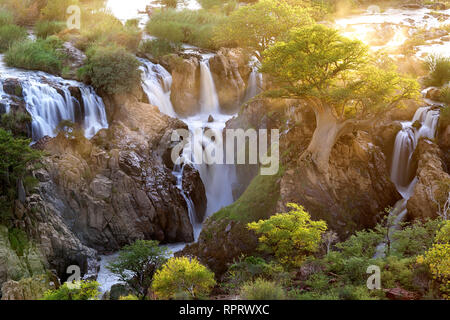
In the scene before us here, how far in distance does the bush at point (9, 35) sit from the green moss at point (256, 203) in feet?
73.9

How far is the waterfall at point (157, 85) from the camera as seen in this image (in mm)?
32062

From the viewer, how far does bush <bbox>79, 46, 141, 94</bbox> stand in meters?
29.0

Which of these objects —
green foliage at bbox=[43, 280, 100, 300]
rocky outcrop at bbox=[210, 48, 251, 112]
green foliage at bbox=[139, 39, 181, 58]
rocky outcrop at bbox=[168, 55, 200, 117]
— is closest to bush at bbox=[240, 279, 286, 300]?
green foliage at bbox=[43, 280, 100, 300]

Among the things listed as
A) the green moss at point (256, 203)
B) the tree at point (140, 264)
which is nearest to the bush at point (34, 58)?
the green moss at point (256, 203)

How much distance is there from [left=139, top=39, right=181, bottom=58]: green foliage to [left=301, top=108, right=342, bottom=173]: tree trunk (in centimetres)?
1749

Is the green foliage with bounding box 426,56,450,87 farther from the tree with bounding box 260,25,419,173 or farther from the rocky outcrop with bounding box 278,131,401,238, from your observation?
the tree with bounding box 260,25,419,173

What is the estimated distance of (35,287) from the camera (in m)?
15.6

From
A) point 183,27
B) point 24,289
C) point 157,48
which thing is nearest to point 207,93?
point 157,48

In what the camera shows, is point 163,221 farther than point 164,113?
No

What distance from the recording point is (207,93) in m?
35.4

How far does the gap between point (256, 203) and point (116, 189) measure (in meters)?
8.11
